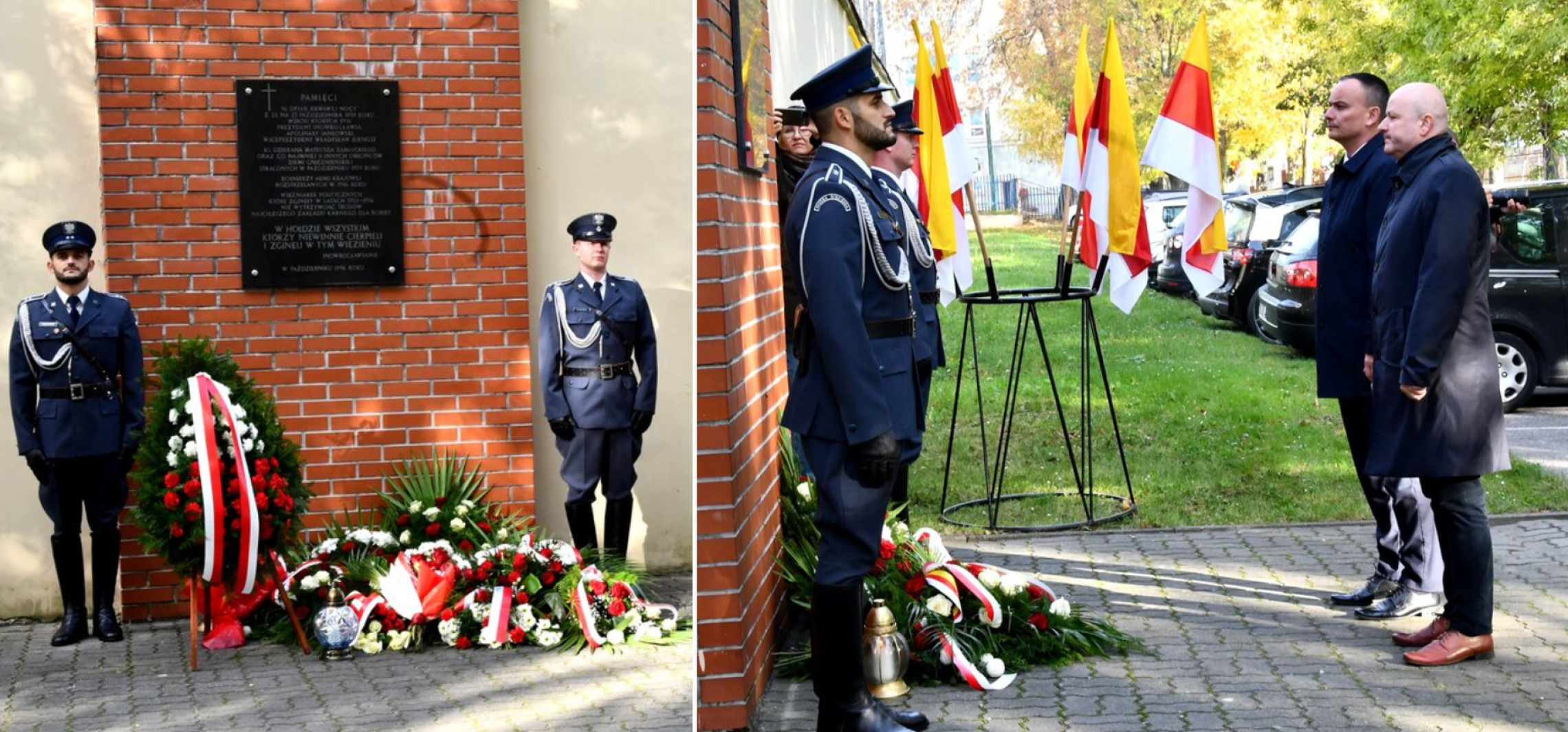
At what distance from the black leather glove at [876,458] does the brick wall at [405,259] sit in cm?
182

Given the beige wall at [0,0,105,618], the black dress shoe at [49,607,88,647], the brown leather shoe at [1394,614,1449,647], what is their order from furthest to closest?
the brown leather shoe at [1394,614,1449,647] < the beige wall at [0,0,105,618] < the black dress shoe at [49,607,88,647]

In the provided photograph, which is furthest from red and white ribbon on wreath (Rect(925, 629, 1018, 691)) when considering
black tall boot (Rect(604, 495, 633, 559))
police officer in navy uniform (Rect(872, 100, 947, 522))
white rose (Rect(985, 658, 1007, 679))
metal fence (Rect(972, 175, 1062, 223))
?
metal fence (Rect(972, 175, 1062, 223))

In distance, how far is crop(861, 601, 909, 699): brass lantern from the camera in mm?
5289

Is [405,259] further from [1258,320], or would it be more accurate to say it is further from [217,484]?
[1258,320]

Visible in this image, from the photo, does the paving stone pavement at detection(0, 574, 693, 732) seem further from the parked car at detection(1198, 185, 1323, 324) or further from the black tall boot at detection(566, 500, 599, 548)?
the parked car at detection(1198, 185, 1323, 324)

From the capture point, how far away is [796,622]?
6262mm

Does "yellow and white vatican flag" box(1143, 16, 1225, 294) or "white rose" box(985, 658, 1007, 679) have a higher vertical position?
"yellow and white vatican flag" box(1143, 16, 1225, 294)

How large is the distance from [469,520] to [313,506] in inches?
17.6

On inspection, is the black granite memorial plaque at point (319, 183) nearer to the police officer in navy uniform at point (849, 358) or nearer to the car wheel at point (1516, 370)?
the police officer in navy uniform at point (849, 358)

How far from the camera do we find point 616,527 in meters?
2.56

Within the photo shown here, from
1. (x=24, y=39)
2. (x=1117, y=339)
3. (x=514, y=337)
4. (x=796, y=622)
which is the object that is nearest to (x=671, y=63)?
(x=514, y=337)

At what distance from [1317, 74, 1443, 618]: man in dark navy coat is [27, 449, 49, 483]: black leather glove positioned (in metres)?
4.49

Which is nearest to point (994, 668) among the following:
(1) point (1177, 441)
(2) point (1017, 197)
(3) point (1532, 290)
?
(1) point (1177, 441)

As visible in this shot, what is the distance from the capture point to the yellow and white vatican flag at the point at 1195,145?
8.49 metres
